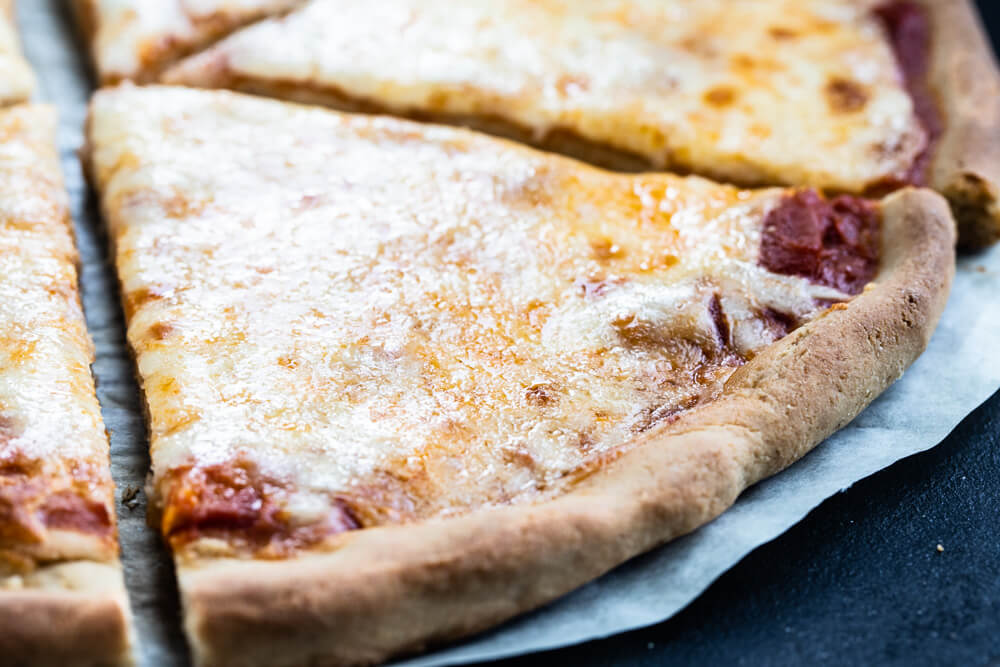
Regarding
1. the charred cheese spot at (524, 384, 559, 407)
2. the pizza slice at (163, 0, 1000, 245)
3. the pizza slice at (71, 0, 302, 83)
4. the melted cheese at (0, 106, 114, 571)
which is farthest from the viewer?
the pizza slice at (71, 0, 302, 83)

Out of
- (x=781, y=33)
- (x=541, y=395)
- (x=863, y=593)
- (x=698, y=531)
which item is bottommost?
(x=863, y=593)

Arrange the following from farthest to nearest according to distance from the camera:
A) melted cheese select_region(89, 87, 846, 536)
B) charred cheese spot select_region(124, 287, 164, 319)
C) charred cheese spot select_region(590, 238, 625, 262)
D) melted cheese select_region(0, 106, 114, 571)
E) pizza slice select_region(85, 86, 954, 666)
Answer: charred cheese spot select_region(590, 238, 625, 262)
charred cheese spot select_region(124, 287, 164, 319)
melted cheese select_region(89, 87, 846, 536)
melted cheese select_region(0, 106, 114, 571)
pizza slice select_region(85, 86, 954, 666)

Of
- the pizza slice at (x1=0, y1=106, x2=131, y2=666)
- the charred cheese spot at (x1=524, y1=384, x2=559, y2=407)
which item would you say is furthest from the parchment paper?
the charred cheese spot at (x1=524, y1=384, x2=559, y2=407)

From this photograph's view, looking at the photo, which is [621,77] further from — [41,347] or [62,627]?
[62,627]

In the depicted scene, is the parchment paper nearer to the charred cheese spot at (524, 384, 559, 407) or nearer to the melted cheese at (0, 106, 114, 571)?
the melted cheese at (0, 106, 114, 571)

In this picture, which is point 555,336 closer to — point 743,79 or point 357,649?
point 357,649

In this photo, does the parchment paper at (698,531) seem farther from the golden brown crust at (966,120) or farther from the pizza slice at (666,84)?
the pizza slice at (666,84)

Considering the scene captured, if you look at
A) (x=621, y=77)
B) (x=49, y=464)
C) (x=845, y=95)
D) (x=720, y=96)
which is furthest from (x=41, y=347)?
(x=845, y=95)
